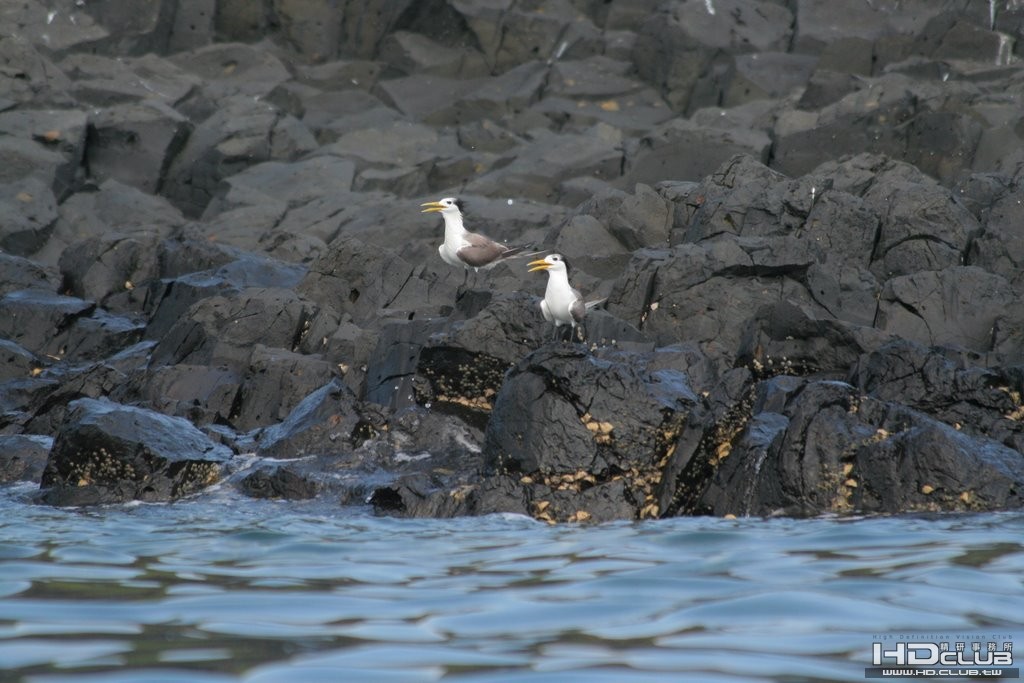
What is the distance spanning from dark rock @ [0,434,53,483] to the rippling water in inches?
154

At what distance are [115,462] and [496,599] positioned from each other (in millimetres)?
7103

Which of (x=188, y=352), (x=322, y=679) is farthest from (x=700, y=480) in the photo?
(x=188, y=352)

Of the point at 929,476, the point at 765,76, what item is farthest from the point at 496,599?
the point at 765,76

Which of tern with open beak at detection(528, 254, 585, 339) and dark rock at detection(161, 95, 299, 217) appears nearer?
tern with open beak at detection(528, 254, 585, 339)

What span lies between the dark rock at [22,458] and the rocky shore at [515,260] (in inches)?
1.8

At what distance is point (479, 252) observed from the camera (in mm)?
18219

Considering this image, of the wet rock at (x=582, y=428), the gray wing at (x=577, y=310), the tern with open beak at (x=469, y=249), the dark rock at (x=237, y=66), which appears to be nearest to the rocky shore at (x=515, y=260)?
the wet rock at (x=582, y=428)

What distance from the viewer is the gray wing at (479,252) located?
1820cm

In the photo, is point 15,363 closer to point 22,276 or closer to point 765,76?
point 22,276

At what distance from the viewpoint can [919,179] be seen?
2305cm

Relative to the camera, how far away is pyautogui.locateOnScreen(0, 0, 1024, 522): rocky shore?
464 inches

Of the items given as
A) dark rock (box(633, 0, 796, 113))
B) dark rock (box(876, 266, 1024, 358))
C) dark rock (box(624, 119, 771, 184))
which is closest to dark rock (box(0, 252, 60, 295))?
dark rock (box(624, 119, 771, 184))

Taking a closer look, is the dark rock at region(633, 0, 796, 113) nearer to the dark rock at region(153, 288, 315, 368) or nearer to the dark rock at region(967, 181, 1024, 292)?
the dark rock at region(967, 181, 1024, 292)

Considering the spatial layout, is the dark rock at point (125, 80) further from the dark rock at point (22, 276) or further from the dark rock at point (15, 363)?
the dark rock at point (15, 363)
